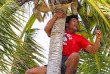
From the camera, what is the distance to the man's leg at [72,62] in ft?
15.4

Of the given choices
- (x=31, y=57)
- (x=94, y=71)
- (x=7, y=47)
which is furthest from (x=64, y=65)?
(x=94, y=71)

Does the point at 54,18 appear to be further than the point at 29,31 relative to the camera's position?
No

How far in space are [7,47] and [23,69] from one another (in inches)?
40.9

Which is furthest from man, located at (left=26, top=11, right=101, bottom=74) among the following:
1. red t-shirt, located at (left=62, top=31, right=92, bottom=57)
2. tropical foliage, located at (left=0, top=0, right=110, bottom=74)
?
tropical foliage, located at (left=0, top=0, right=110, bottom=74)

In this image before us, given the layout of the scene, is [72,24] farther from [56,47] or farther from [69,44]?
[56,47]

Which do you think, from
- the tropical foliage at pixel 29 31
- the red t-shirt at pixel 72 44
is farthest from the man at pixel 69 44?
the tropical foliage at pixel 29 31

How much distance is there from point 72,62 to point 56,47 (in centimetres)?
50

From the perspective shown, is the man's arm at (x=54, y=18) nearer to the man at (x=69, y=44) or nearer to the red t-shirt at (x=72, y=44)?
the man at (x=69, y=44)

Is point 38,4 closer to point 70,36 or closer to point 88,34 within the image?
point 70,36

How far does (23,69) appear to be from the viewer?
6281 mm

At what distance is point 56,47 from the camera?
5.10 m

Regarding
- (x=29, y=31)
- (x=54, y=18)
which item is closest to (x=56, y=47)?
(x=54, y=18)

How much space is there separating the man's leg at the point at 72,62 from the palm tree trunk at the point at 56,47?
0.22 metres

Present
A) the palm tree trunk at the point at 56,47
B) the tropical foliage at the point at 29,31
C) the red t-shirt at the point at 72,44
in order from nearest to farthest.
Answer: the palm tree trunk at the point at 56,47 → the red t-shirt at the point at 72,44 → the tropical foliage at the point at 29,31
